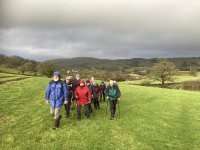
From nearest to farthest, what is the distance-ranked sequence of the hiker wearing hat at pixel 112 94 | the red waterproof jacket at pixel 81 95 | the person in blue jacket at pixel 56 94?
the person in blue jacket at pixel 56 94, the red waterproof jacket at pixel 81 95, the hiker wearing hat at pixel 112 94

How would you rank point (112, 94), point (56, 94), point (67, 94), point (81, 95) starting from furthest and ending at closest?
point (112, 94) < point (81, 95) < point (67, 94) < point (56, 94)

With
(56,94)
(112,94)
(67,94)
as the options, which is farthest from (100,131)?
(112,94)

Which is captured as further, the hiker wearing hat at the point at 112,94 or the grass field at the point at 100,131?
the hiker wearing hat at the point at 112,94

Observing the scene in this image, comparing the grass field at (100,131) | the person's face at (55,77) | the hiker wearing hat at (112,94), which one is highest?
the person's face at (55,77)

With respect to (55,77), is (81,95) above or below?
below

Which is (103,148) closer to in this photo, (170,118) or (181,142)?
(181,142)

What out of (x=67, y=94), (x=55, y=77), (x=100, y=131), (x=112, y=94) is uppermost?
(x=55, y=77)

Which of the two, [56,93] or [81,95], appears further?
[81,95]

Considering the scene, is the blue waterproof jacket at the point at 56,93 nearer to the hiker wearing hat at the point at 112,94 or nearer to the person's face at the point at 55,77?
the person's face at the point at 55,77

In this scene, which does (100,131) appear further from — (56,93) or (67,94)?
(56,93)

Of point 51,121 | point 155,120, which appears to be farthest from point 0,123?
point 155,120

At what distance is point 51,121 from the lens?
17609mm

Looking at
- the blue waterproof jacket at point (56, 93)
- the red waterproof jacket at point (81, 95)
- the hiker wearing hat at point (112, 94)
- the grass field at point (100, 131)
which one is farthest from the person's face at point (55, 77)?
the hiker wearing hat at point (112, 94)

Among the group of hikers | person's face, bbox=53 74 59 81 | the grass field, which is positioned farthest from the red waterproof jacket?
person's face, bbox=53 74 59 81
